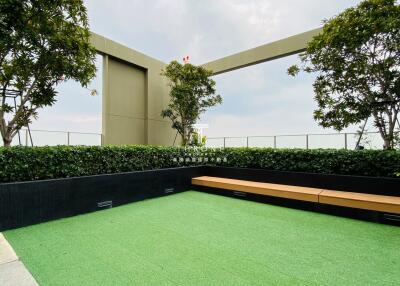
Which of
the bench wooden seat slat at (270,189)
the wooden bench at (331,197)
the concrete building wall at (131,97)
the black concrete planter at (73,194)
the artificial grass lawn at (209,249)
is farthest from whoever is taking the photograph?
the concrete building wall at (131,97)

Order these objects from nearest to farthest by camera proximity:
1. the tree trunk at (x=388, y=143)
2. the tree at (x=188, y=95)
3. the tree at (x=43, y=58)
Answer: the tree at (x=43, y=58) → the tree trunk at (x=388, y=143) → the tree at (x=188, y=95)

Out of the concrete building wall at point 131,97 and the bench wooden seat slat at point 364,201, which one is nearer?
the bench wooden seat slat at point 364,201

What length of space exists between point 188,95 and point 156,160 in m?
4.47

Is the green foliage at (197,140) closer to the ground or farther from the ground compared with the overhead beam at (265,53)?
closer to the ground

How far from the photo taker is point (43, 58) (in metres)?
3.46

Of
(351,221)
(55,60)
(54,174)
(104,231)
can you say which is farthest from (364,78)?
(54,174)

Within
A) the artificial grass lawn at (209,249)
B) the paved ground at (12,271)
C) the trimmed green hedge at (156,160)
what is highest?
the trimmed green hedge at (156,160)

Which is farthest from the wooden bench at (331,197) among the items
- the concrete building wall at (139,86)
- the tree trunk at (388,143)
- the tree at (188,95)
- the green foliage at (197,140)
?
the concrete building wall at (139,86)

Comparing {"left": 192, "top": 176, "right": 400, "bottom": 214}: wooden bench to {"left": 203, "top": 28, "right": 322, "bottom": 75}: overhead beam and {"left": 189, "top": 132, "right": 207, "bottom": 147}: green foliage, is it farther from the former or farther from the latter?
{"left": 203, "top": 28, "right": 322, "bottom": 75}: overhead beam

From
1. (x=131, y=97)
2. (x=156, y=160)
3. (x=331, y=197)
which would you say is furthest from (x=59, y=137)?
(x=331, y=197)

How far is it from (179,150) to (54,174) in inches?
126

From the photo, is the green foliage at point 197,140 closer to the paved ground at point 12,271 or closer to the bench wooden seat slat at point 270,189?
the bench wooden seat slat at point 270,189

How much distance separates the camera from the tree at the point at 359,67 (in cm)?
381

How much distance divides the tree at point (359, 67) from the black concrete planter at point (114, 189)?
→ 3.83ft
